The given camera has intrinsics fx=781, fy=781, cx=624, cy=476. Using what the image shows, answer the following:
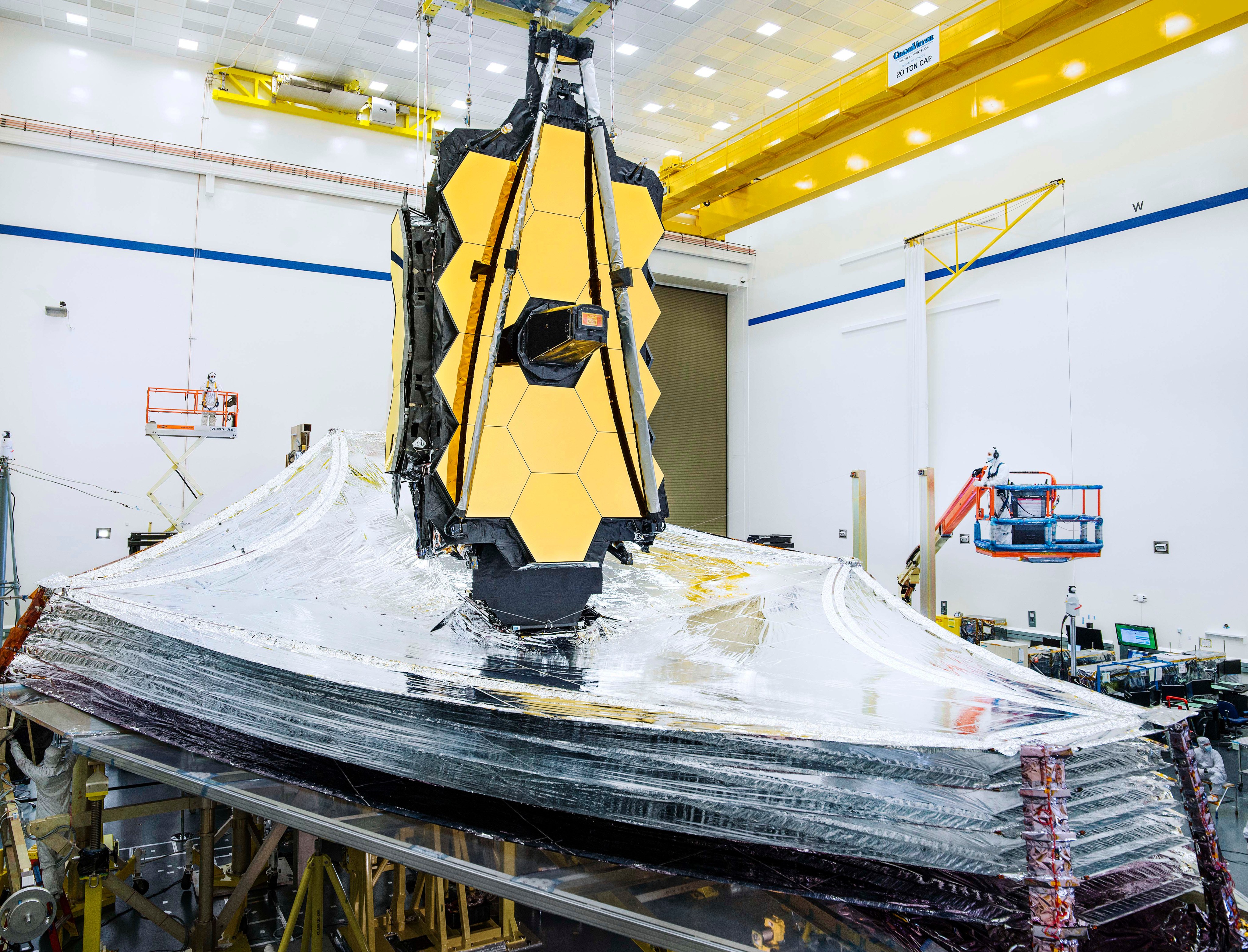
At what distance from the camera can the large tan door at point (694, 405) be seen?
16.0 meters

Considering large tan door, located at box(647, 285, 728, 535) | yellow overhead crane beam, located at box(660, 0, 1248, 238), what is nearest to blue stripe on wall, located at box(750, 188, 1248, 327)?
yellow overhead crane beam, located at box(660, 0, 1248, 238)

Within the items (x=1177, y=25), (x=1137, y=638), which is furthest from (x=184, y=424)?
(x=1177, y=25)

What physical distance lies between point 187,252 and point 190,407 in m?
2.27

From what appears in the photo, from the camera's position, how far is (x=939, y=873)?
1.72 m

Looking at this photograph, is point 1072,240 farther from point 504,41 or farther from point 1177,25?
point 504,41

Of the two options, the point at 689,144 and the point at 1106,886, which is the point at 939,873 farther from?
the point at 689,144

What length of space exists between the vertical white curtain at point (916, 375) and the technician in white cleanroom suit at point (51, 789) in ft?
36.4

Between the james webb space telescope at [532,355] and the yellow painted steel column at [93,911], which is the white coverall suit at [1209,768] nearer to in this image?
the james webb space telescope at [532,355]

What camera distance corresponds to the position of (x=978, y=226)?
1152 centimetres

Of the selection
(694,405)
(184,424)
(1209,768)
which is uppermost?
(694,405)

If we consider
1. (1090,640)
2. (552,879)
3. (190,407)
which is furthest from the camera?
(190,407)

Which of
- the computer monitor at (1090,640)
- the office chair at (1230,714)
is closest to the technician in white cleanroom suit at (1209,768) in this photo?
the office chair at (1230,714)

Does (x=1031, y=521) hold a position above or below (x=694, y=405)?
below

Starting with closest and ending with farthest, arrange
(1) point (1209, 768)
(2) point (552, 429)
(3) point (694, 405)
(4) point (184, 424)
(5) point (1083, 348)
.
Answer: (1) point (1209, 768), (2) point (552, 429), (5) point (1083, 348), (4) point (184, 424), (3) point (694, 405)
